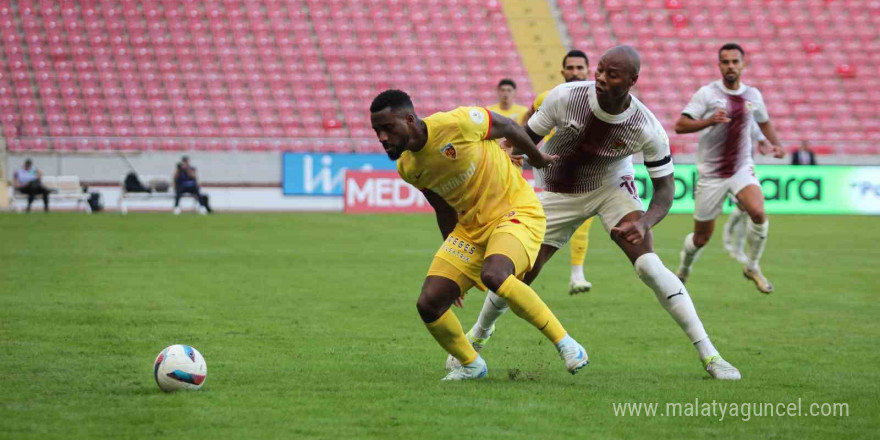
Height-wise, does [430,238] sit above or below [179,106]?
below

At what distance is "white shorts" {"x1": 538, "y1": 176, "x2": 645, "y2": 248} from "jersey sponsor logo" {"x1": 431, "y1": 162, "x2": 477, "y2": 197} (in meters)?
1.25

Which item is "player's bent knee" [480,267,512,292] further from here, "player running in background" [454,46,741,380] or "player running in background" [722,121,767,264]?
"player running in background" [722,121,767,264]

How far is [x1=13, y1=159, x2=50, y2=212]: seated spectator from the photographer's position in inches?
1056

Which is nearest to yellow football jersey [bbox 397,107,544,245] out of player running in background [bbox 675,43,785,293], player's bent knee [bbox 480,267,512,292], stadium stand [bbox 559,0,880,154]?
player's bent knee [bbox 480,267,512,292]

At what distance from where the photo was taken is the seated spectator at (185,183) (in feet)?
87.6

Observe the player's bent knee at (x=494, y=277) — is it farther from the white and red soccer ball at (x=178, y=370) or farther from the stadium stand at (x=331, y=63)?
the stadium stand at (x=331, y=63)

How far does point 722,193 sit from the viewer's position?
11.4 metres

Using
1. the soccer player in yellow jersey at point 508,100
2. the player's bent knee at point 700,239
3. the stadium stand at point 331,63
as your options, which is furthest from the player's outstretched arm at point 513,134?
the stadium stand at point 331,63

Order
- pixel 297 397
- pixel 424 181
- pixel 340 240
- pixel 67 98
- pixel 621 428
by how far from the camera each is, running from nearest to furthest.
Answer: pixel 621 428 < pixel 297 397 < pixel 424 181 < pixel 340 240 < pixel 67 98

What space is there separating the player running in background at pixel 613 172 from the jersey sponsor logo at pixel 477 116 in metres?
0.74

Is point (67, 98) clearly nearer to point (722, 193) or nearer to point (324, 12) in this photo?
point (324, 12)

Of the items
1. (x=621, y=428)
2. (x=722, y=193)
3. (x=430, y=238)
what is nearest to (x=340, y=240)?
(x=430, y=238)

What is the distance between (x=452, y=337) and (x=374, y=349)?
1480 mm

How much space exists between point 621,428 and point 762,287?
662 centimetres
